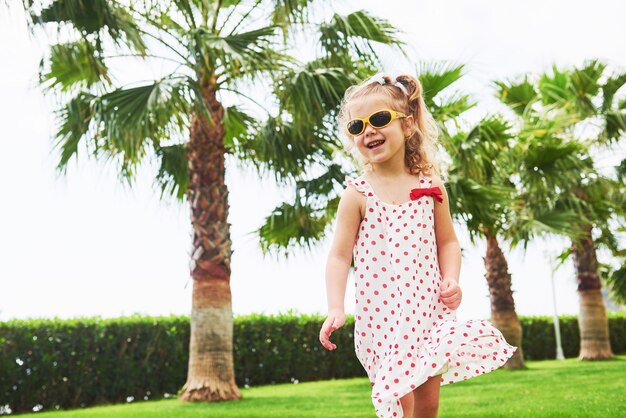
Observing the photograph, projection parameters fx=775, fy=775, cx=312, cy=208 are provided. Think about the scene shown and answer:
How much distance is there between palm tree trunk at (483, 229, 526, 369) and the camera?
45.5ft

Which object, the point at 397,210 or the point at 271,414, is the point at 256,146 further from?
the point at 397,210

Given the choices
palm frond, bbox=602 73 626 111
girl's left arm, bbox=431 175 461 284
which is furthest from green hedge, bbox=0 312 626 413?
girl's left arm, bbox=431 175 461 284

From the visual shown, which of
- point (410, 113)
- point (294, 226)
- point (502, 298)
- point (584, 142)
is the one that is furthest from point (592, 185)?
point (410, 113)

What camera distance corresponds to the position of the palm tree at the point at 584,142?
569 inches

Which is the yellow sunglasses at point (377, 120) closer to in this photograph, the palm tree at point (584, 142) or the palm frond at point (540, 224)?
the palm frond at point (540, 224)

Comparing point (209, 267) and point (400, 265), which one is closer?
point (400, 265)

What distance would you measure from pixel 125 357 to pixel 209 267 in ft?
12.9

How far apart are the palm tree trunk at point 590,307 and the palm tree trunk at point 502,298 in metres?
3.45

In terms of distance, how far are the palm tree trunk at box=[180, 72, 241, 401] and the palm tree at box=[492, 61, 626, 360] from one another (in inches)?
238

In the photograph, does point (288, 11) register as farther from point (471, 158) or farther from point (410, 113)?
point (410, 113)

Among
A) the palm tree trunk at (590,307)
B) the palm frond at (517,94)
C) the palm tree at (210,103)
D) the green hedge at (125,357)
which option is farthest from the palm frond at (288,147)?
the palm tree trunk at (590,307)

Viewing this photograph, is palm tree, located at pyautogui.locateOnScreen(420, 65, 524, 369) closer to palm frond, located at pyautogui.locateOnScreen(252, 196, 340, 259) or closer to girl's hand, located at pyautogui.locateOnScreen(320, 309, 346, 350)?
palm frond, located at pyautogui.locateOnScreen(252, 196, 340, 259)

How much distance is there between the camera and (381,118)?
2.86 metres

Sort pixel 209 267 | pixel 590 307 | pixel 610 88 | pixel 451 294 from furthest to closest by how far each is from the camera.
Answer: pixel 590 307, pixel 610 88, pixel 209 267, pixel 451 294
